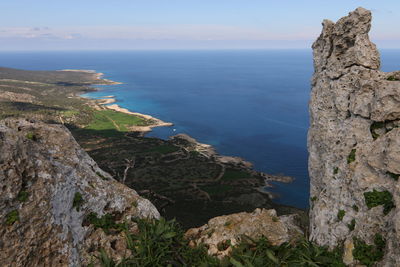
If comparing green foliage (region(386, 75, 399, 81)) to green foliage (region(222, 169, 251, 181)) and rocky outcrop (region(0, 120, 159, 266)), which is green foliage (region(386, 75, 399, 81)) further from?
green foliage (region(222, 169, 251, 181))

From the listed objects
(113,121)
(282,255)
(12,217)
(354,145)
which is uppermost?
(354,145)

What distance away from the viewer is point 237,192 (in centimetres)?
7625

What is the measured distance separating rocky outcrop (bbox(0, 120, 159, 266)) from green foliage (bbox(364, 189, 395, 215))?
12.6 m

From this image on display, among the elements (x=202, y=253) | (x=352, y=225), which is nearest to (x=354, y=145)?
(x=352, y=225)

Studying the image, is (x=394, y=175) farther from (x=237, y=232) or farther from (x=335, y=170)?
(x=237, y=232)

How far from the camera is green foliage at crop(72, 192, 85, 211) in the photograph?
49.9 ft

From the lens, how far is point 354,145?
15.7 meters

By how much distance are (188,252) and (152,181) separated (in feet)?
219

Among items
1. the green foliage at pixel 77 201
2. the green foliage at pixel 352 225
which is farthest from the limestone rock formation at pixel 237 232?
the green foliage at pixel 77 201

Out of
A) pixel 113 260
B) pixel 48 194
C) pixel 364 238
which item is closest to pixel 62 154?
pixel 48 194

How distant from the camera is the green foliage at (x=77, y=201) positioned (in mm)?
15197

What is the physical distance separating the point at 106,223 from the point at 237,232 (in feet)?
25.4

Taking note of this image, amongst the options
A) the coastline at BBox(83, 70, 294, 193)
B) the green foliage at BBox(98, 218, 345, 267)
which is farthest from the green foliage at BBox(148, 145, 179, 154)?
the green foliage at BBox(98, 218, 345, 267)

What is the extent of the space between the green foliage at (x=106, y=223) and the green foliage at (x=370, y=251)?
39.2 ft
